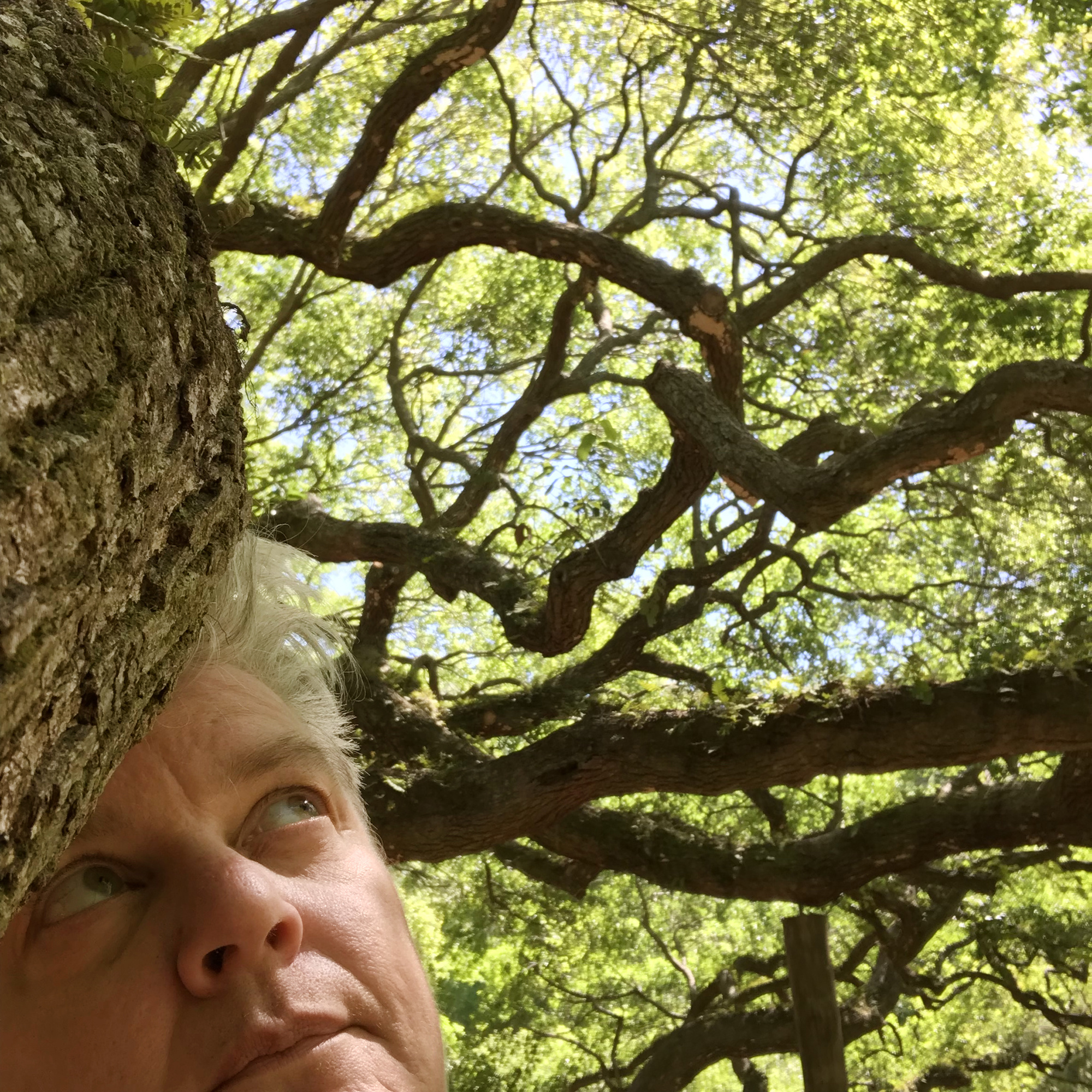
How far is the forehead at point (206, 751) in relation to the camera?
4.75 feet

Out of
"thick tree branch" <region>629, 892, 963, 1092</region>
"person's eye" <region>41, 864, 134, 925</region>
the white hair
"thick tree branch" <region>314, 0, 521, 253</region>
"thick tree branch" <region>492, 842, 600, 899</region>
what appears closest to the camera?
"person's eye" <region>41, 864, 134, 925</region>

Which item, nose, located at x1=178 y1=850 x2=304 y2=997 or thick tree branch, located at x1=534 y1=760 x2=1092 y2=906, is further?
thick tree branch, located at x1=534 y1=760 x2=1092 y2=906

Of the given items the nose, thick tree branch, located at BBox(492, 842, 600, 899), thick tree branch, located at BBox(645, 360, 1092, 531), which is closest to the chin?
the nose

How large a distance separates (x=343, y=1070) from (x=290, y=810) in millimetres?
428

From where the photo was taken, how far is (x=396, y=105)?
18.9ft

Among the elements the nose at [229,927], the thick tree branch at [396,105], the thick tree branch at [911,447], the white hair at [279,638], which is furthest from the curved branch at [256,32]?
the nose at [229,927]

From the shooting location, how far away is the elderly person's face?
1288mm

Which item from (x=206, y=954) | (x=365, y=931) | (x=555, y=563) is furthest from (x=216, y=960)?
(x=555, y=563)

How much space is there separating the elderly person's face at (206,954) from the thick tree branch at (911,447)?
367cm

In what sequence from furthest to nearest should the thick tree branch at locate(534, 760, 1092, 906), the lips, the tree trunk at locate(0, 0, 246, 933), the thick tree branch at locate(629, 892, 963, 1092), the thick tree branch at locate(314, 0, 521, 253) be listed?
the thick tree branch at locate(629, 892, 963, 1092) < the thick tree branch at locate(314, 0, 521, 253) < the thick tree branch at locate(534, 760, 1092, 906) < the lips < the tree trunk at locate(0, 0, 246, 933)

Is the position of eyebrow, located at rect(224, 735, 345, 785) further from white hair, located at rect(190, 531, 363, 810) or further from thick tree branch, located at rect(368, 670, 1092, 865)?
thick tree branch, located at rect(368, 670, 1092, 865)

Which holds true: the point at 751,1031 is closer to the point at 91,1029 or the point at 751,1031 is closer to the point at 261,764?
the point at 261,764

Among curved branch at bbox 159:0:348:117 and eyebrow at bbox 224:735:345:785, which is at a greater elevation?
curved branch at bbox 159:0:348:117

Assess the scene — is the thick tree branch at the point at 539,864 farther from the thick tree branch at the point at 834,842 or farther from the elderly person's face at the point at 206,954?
the elderly person's face at the point at 206,954
